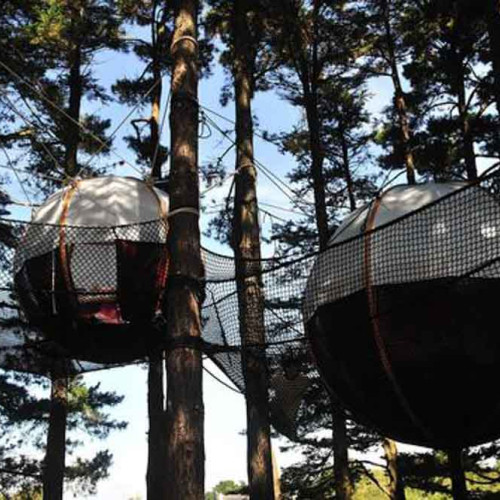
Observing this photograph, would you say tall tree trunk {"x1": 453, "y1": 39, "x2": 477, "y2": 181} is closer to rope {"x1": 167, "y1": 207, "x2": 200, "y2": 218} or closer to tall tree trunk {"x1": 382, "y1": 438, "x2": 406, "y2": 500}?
tall tree trunk {"x1": 382, "y1": 438, "x2": 406, "y2": 500}

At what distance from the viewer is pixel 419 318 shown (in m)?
4.00

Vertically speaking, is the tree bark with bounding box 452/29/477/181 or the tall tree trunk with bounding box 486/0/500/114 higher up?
the tree bark with bounding box 452/29/477/181

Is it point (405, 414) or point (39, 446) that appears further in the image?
point (39, 446)

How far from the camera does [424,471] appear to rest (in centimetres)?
1684

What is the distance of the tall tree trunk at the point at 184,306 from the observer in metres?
4.84

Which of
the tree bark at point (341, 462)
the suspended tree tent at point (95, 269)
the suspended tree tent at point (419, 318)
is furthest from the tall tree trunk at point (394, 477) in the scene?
the suspended tree tent at point (419, 318)

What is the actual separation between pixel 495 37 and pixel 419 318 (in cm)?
592

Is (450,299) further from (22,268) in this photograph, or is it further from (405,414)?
(22,268)

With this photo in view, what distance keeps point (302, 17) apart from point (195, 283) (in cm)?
1006

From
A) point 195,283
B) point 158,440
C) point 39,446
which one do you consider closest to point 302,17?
point 158,440

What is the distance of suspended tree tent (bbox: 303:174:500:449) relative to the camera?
13.0 feet

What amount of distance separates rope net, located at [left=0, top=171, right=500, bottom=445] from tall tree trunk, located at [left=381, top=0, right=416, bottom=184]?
11007mm

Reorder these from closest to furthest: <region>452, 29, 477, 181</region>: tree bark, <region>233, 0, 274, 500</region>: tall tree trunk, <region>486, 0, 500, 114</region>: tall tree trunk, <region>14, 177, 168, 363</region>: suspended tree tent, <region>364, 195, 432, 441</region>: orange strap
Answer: <region>364, 195, 432, 441</region>: orange strap → <region>14, 177, 168, 363</region>: suspended tree tent → <region>233, 0, 274, 500</region>: tall tree trunk → <region>486, 0, 500, 114</region>: tall tree trunk → <region>452, 29, 477, 181</region>: tree bark

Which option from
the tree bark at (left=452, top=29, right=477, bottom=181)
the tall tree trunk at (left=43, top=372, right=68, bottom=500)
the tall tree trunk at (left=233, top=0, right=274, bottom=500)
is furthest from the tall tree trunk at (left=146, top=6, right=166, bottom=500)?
the tree bark at (left=452, top=29, right=477, bottom=181)
